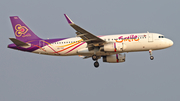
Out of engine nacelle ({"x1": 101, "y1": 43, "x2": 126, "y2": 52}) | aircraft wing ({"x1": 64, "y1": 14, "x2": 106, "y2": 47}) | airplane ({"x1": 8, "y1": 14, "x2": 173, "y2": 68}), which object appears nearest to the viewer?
aircraft wing ({"x1": 64, "y1": 14, "x2": 106, "y2": 47})

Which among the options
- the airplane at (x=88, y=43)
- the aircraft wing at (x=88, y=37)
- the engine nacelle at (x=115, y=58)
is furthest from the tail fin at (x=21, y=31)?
the engine nacelle at (x=115, y=58)

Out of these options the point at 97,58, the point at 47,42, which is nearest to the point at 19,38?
the point at 47,42

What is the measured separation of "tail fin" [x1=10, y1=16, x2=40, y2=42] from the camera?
53312mm

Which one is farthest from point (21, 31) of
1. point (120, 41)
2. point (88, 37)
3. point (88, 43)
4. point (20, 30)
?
point (120, 41)

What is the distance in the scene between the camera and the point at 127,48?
163ft

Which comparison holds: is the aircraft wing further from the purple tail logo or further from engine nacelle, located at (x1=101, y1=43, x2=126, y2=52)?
the purple tail logo

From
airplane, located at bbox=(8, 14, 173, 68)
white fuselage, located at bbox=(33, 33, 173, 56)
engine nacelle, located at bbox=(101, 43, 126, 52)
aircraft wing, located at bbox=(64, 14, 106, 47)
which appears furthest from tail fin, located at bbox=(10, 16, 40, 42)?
engine nacelle, located at bbox=(101, 43, 126, 52)

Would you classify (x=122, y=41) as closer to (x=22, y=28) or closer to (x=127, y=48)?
(x=127, y=48)

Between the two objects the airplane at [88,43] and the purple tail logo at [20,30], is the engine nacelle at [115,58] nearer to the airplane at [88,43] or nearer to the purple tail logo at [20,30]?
the airplane at [88,43]

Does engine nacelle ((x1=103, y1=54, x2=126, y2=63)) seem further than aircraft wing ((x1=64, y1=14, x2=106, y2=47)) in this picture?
Yes

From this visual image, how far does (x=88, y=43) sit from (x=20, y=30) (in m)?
12.2

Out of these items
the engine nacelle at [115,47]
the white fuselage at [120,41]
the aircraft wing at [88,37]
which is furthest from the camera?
the white fuselage at [120,41]

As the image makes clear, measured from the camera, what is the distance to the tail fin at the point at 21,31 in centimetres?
5331

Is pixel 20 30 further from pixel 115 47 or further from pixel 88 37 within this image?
pixel 115 47
